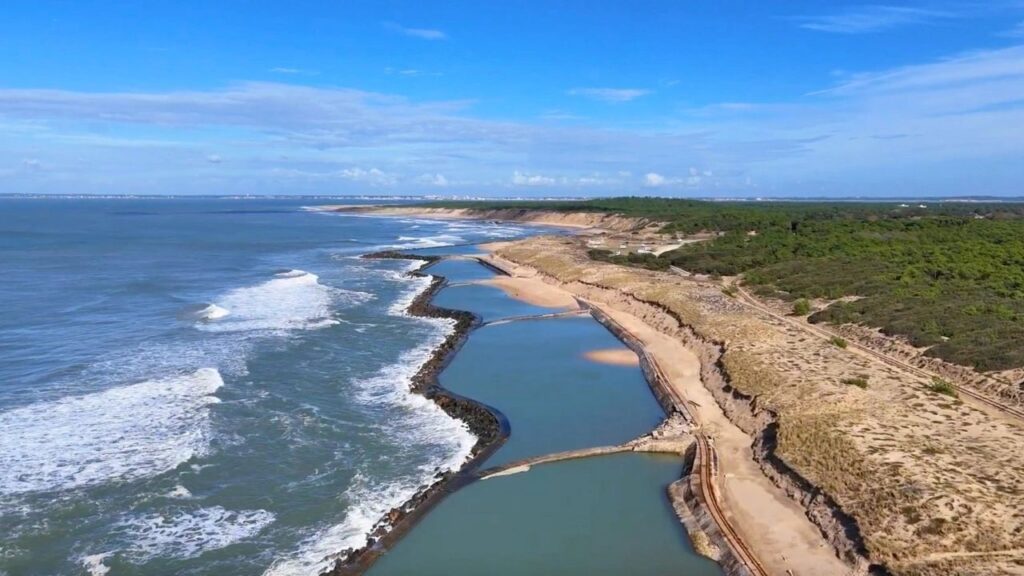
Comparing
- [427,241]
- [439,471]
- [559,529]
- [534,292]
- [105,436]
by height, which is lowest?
[559,529]

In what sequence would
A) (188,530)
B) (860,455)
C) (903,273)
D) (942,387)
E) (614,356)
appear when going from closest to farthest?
(188,530) < (860,455) < (942,387) < (614,356) < (903,273)

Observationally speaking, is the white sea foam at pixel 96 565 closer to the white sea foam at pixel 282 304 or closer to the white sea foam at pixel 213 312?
the white sea foam at pixel 282 304

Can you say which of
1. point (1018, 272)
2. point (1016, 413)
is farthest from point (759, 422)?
point (1018, 272)

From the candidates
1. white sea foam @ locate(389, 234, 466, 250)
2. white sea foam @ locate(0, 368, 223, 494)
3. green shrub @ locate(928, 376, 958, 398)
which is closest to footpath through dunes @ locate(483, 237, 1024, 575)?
green shrub @ locate(928, 376, 958, 398)

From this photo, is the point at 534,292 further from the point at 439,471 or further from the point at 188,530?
the point at 188,530

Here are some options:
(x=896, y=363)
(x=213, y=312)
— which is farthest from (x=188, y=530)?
(x=213, y=312)

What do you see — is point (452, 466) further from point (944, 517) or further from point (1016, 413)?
point (1016, 413)
